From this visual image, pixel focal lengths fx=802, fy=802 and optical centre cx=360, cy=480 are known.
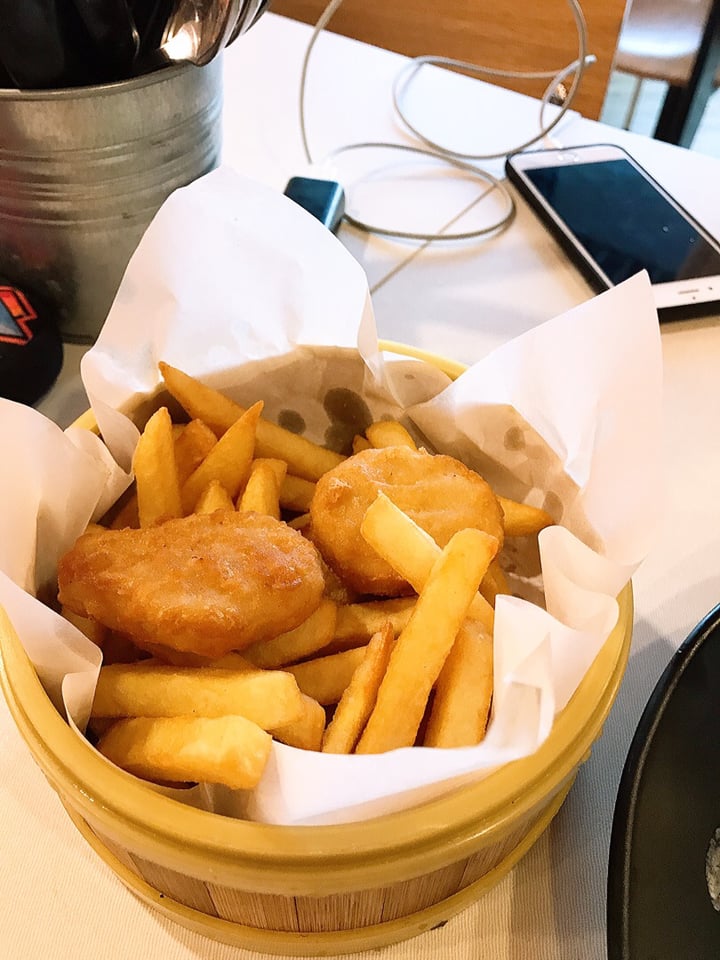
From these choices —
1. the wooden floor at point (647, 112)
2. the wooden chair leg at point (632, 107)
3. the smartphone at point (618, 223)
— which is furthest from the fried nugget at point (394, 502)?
the wooden floor at point (647, 112)

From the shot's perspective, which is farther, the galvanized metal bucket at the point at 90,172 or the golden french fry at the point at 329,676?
the galvanized metal bucket at the point at 90,172

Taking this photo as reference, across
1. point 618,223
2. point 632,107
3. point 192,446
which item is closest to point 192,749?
point 192,446

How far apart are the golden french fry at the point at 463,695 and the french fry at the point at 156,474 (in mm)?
204

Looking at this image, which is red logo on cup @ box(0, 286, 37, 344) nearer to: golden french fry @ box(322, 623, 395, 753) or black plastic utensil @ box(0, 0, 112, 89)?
black plastic utensil @ box(0, 0, 112, 89)

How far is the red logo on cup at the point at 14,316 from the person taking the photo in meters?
0.79

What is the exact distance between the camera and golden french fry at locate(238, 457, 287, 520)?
1.70ft

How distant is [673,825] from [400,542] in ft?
0.72

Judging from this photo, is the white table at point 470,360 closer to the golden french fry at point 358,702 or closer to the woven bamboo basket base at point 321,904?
the woven bamboo basket base at point 321,904

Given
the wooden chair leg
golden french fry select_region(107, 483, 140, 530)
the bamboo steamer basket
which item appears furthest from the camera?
the wooden chair leg

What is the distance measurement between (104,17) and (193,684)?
0.58 m

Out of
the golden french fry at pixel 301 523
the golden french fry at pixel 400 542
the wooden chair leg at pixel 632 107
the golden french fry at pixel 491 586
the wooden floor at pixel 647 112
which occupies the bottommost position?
the wooden floor at pixel 647 112

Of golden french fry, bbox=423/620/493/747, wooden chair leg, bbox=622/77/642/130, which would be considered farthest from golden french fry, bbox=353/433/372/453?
wooden chair leg, bbox=622/77/642/130

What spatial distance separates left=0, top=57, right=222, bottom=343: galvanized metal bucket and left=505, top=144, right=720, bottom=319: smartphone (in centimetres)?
47

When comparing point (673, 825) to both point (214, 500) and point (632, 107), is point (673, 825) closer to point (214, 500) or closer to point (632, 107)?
point (214, 500)
